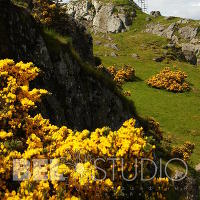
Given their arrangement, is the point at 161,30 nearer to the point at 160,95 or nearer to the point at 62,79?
the point at 160,95

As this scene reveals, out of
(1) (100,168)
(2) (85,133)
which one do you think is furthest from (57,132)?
(1) (100,168)

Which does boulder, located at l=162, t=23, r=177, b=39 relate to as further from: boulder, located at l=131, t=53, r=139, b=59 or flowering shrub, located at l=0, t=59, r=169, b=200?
flowering shrub, located at l=0, t=59, r=169, b=200

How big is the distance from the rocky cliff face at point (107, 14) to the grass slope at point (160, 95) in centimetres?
6083

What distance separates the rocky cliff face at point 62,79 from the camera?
15.9 m

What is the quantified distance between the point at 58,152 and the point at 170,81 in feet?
159

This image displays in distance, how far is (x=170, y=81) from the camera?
5541 centimetres

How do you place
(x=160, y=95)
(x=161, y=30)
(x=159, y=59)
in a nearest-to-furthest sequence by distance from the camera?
(x=160, y=95), (x=159, y=59), (x=161, y=30)

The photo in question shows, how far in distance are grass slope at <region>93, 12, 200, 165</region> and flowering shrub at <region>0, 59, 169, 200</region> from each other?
79.6 ft

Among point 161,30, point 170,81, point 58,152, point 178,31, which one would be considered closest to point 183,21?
point 178,31

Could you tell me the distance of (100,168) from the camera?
9156 mm

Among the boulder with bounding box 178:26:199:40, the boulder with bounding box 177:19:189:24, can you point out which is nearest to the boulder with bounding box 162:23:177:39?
the boulder with bounding box 178:26:199:40

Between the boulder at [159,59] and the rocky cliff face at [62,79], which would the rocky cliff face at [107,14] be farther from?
the rocky cliff face at [62,79]

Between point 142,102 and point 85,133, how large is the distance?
126ft

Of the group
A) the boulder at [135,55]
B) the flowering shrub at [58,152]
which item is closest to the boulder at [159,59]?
the boulder at [135,55]
